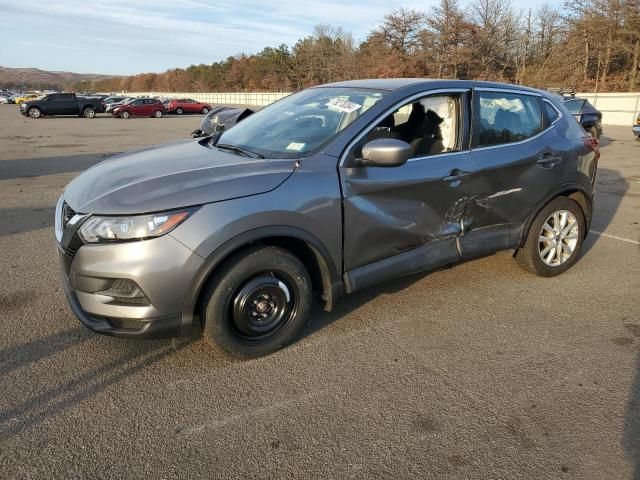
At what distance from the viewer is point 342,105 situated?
11.7 feet

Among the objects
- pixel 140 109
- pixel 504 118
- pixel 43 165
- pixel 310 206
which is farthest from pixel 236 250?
pixel 140 109

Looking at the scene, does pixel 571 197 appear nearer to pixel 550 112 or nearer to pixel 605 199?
pixel 550 112

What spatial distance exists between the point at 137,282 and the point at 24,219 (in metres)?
4.71

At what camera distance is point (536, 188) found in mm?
4191

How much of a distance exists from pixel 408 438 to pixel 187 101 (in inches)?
1694

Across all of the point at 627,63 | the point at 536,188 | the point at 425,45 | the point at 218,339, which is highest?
the point at 425,45

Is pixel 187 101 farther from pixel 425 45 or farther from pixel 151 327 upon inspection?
pixel 151 327

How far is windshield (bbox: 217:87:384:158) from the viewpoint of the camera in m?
3.33

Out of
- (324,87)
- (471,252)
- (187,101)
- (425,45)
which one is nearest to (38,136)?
(324,87)

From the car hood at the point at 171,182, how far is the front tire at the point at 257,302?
1.36 ft

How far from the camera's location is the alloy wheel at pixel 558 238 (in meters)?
4.45

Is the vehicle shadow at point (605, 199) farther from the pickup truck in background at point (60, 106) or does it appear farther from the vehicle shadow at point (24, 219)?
the pickup truck in background at point (60, 106)

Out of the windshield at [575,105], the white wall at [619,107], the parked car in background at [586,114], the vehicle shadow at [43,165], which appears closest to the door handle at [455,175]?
the vehicle shadow at [43,165]

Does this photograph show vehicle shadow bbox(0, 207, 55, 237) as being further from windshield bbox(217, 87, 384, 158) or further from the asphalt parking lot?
windshield bbox(217, 87, 384, 158)
